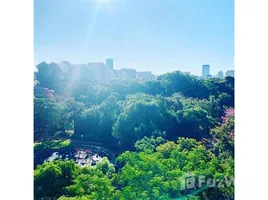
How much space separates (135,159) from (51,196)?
0.78 metres

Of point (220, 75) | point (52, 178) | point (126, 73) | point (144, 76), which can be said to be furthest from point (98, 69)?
point (220, 75)

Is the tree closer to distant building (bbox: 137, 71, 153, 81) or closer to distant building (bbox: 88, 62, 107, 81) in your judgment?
distant building (bbox: 88, 62, 107, 81)

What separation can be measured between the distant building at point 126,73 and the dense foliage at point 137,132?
0.43 feet

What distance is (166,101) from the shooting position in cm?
350

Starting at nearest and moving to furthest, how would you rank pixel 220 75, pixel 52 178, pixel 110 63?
pixel 52 178
pixel 110 63
pixel 220 75

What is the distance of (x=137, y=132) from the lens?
3117 mm

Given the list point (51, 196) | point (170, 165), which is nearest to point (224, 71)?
point (170, 165)

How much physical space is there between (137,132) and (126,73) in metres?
0.65

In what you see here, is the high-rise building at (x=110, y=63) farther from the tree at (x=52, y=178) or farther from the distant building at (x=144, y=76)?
the tree at (x=52, y=178)

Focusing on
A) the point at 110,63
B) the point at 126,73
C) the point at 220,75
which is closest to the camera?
the point at 110,63

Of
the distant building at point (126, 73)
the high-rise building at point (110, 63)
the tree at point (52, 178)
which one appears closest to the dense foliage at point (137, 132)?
the tree at point (52, 178)

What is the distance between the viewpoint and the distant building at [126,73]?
2986mm

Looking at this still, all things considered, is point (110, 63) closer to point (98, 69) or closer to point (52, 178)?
point (98, 69)
